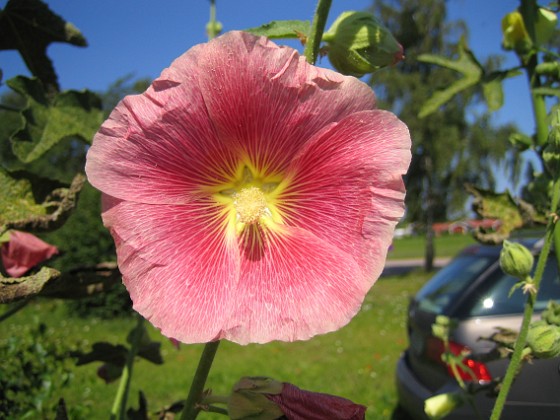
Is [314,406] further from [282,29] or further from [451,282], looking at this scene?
[451,282]

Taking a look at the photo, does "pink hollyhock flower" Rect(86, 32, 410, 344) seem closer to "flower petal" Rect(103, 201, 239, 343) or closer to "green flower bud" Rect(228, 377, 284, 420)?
"flower petal" Rect(103, 201, 239, 343)

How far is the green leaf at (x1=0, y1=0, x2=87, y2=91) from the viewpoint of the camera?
88cm

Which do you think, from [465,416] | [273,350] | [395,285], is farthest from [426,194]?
[465,416]

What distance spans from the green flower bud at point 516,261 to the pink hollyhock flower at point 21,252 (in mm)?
629

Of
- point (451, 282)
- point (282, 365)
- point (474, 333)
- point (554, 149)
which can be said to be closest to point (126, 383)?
point (554, 149)

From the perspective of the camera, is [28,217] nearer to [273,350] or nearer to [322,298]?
[322,298]

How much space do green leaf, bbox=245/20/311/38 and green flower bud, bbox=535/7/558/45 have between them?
495 mm

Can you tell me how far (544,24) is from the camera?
90 cm

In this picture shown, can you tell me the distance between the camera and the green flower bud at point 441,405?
2.71 ft

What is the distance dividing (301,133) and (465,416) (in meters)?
2.63

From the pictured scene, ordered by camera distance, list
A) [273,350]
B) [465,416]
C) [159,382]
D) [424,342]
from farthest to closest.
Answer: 1. [273,350]
2. [159,382]
3. [424,342]
4. [465,416]

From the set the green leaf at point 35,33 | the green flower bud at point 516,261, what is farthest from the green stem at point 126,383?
the green flower bud at point 516,261

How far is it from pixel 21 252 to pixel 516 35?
86 cm

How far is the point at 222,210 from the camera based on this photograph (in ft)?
1.98
